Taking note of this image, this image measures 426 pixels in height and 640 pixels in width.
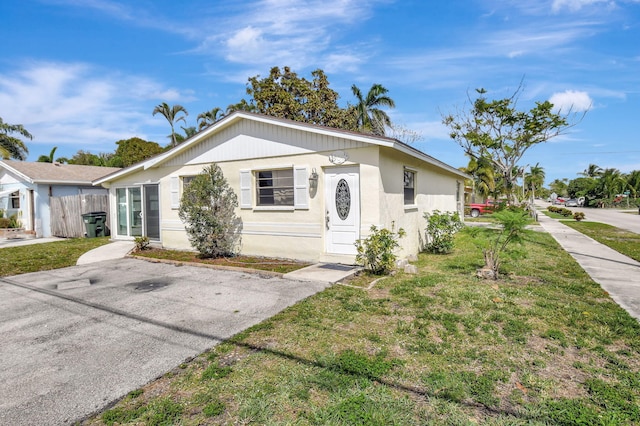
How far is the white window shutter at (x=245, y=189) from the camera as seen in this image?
9.22m

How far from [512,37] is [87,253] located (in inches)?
595

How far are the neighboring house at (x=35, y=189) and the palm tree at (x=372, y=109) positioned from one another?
1967cm

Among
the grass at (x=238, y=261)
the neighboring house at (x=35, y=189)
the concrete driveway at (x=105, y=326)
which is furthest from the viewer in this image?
the neighboring house at (x=35, y=189)

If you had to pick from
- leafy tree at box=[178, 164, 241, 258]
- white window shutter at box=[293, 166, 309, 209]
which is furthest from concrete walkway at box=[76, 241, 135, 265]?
white window shutter at box=[293, 166, 309, 209]

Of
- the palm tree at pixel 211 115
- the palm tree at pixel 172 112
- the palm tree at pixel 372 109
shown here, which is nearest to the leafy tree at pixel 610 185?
the palm tree at pixel 372 109

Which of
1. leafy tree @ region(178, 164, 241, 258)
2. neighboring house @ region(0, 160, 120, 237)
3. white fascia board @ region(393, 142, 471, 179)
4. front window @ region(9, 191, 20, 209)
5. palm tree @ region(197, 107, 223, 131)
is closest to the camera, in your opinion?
white fascia board @ region(393, 142, 471, 179)

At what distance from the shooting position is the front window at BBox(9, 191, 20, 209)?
53.8 ft

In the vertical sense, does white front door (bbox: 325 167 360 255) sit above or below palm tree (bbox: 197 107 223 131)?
below

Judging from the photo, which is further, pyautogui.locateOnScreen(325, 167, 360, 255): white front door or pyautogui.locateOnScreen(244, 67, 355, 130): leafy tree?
pyautogui.locateOnScreen(244, 67, 355, 130): leafy tree

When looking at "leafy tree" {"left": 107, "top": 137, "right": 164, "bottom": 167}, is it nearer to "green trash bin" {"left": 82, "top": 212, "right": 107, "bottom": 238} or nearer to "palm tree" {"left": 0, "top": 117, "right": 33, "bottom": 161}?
"palm tree" {"left": 0, "top": 117, "right": 33, "bottom": 161}

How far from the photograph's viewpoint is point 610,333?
13.1 ft

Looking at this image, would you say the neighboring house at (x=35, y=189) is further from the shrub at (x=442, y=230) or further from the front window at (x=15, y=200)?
the shrub at (x=442, y=230)

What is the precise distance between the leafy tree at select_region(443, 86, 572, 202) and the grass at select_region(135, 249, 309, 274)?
9.94 metres

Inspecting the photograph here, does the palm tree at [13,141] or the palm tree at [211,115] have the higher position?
the palm tree at [211,115]
